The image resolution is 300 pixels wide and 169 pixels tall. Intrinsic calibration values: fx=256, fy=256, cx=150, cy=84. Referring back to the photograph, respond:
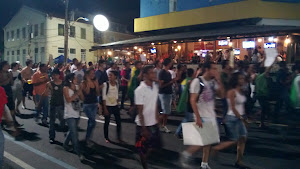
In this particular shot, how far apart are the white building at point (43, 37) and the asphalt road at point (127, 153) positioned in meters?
28.3

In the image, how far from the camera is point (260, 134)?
22.9ft

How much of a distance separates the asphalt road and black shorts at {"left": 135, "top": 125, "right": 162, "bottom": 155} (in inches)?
29.6

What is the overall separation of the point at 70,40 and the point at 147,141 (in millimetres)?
35376

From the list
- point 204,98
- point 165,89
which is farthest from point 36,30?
point 204,98

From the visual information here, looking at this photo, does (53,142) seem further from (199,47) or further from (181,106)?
(199,47)

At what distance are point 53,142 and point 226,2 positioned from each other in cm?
1792

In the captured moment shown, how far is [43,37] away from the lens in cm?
3600

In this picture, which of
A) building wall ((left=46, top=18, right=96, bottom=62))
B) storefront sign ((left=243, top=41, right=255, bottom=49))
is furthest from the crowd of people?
building wall ((left=46, top=18, right=96, bottom=62))

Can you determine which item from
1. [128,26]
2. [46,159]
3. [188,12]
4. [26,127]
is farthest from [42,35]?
[46,159]

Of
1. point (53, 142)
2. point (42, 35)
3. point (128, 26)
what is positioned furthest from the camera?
point (128, 26)

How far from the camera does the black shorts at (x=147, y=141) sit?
418 cm

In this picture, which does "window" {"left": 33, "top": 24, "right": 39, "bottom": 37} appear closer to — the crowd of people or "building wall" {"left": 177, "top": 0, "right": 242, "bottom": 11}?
"building wall" {"left": 177, "top": 0, "right": 242, "bottom": 11}

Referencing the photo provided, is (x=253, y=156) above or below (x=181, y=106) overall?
below

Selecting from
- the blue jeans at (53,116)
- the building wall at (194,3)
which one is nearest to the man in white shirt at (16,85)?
the blue jeans at (53,116)
